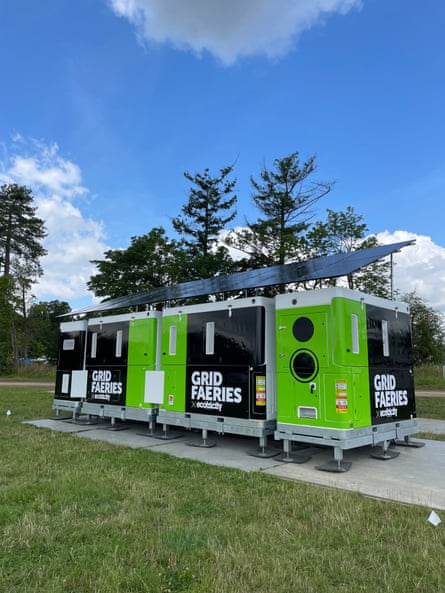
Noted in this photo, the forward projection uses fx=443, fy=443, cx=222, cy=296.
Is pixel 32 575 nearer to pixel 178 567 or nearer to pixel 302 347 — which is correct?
pixel 178 567

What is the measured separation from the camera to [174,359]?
8.27 metres

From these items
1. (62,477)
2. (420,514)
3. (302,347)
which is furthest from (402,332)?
(62,477)

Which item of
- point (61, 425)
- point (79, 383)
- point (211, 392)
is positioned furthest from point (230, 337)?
point (61, 425)

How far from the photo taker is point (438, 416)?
1147cm

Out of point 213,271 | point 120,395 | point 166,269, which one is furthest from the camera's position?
point 166,269

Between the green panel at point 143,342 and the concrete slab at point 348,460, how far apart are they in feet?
4.77

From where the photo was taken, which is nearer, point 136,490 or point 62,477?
point 136,490

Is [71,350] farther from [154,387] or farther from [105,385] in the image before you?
[154,387]

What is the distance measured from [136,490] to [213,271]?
24.4 meters

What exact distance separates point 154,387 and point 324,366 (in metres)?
3.70

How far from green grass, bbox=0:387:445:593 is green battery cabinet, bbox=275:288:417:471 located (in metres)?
1.18

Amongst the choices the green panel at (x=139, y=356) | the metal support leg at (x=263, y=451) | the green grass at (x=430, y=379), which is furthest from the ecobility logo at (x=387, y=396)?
the green grass at (x=430, y=379)

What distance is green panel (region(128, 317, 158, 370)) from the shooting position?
8680 mm

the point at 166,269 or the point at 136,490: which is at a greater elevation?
the point at 166,269
